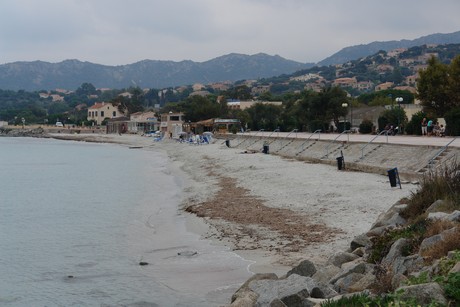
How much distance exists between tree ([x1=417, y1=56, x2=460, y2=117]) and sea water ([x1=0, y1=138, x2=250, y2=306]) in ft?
96.9

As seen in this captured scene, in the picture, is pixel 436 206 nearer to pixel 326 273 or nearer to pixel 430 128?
pixel 326 273

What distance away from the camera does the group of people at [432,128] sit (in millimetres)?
42938

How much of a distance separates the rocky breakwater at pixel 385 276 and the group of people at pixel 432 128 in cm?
3381

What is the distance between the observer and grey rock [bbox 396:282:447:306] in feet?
20.1

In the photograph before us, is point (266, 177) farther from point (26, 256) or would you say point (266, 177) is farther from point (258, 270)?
point (258, 270)

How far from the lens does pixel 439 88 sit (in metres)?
52.2

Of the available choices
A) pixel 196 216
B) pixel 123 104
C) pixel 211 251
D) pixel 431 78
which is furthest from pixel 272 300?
pixel 123 104

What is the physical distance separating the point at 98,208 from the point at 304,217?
1167 centimetres

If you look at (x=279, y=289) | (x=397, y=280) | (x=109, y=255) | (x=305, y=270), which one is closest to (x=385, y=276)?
(x=397, y=280)

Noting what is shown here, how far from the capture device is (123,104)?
169m

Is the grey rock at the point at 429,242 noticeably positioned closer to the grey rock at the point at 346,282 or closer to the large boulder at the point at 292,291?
the grey rock at the point at 346,282

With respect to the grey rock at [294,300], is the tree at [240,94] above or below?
above

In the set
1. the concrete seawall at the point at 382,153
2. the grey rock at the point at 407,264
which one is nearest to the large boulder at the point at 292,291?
the grey rock at the point at 407,264

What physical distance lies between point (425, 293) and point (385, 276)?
1.34m
